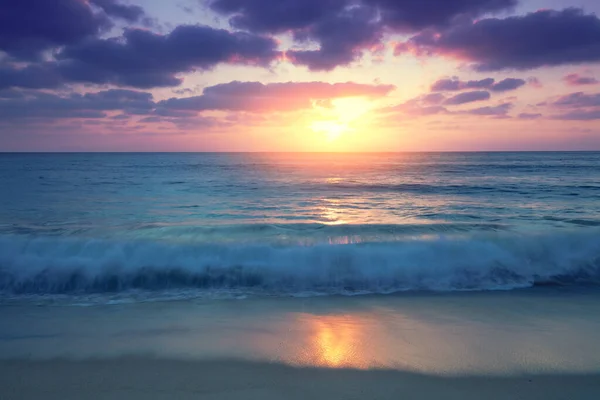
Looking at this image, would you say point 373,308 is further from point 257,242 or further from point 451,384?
point 257,242

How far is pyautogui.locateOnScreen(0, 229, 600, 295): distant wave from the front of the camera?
23.7 feet

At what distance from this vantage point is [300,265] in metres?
8.13

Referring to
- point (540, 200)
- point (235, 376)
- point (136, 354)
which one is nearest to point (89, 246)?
point (136, 354)

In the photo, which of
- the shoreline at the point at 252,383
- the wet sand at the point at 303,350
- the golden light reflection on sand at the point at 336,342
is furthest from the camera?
the golden light reflection on sand at the point at 336,342

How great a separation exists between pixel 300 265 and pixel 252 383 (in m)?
4.52

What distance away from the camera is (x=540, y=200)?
17266 millimetres

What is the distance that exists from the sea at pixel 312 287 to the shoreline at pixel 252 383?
0.58 ft

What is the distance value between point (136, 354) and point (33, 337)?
1.55 m

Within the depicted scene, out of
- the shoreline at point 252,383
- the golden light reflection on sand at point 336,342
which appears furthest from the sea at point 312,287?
the shoreline at point 252,383

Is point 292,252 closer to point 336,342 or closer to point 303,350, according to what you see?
point 336,342

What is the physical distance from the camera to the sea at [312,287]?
4.34 metres

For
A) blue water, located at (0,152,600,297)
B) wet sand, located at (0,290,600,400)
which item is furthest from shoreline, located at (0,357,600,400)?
blue water, located at (0,152,600,297)

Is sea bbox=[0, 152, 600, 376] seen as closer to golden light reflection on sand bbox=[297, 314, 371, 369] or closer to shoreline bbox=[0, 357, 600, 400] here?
golden light reflection on sand bbox=[297, 314, 371, 369]

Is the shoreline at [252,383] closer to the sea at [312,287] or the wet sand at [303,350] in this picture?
the wet sand at [303,350]
